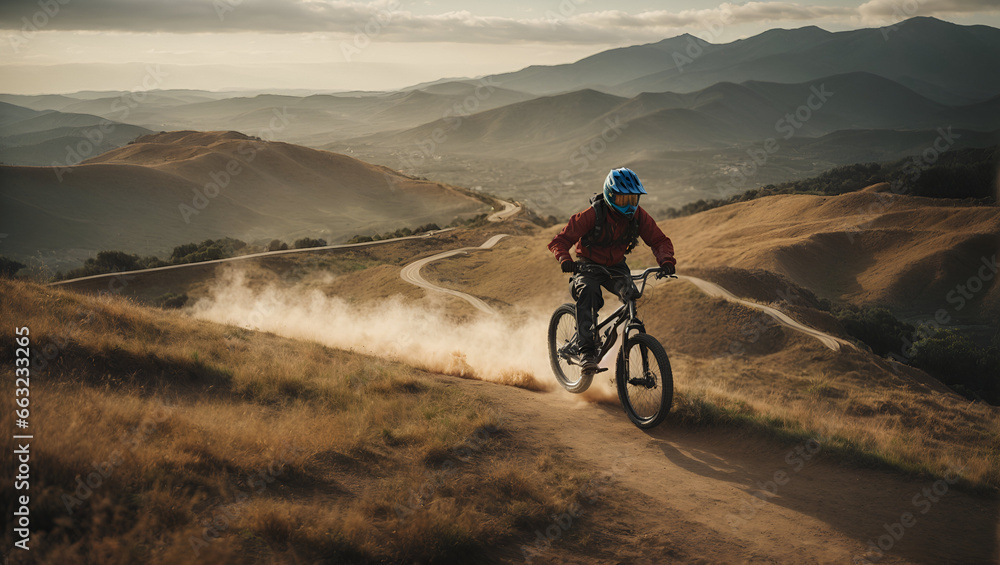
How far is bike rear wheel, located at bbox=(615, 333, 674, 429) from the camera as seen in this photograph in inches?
296

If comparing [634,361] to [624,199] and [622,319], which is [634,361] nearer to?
[622,319]

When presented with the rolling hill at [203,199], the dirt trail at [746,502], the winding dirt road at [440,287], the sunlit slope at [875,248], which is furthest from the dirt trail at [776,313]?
the rolling hill at [203,199]

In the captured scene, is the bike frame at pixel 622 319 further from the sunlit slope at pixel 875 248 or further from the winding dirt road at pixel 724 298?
the sunlit slope at pixel 875 248

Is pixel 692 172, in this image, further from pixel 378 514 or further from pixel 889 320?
pixel 378 514

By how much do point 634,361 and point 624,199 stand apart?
7.59ft

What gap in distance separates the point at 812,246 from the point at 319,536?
51826 millimetres

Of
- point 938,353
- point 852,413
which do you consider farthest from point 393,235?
point 852,413

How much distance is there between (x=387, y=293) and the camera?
33594 millimetres

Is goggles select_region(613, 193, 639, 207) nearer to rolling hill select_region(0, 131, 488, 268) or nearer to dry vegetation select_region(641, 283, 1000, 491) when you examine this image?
dry vegetation select_region(641, 283, 1000, 491)

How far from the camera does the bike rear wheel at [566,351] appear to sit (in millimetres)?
9406

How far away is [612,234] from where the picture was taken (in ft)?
27.1

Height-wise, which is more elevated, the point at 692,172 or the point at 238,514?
the point at 692,172

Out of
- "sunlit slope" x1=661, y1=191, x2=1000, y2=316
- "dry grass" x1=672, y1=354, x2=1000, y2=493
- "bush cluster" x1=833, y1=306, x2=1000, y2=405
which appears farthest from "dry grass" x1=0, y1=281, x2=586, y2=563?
"sunlit slope" x1=661, y1=191, x2=1000, y2=316

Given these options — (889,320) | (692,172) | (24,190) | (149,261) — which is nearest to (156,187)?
(24,190)
